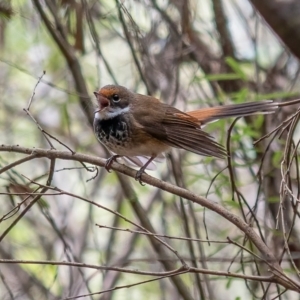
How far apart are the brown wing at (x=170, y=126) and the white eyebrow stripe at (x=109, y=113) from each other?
70mm

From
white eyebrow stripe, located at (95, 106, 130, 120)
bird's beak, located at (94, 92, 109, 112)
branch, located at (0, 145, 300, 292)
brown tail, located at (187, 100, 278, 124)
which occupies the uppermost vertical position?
brown tail, located at (187, 100, 278, 124)

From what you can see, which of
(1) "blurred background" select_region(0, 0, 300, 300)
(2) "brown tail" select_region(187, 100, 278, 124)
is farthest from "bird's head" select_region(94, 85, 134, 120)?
(2) "brown tail" select_region(187, 100, 278, 124)

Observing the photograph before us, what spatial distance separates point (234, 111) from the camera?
346cm

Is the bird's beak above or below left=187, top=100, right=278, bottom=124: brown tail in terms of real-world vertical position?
below

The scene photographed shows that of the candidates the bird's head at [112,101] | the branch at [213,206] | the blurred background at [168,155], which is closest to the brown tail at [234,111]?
the blurred background at [168,155]

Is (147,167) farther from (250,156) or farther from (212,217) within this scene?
(212,217)

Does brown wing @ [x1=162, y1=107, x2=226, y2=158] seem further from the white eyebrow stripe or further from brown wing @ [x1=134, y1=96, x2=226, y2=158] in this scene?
the white eyebrow stripe

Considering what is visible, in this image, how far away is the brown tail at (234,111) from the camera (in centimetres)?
331

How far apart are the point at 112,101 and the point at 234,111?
2.16 feet

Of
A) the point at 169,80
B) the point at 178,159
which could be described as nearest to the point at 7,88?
the point at 169,80

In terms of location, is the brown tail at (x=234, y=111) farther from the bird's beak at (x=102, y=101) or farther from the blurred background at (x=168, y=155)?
the bird's beak at (x=102, y=101)

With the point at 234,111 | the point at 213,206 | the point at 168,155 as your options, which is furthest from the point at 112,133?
the point at 213,206

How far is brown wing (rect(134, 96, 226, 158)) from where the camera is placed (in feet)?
10.6

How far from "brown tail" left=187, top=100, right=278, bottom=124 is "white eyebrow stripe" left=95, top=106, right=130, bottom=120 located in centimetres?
39
